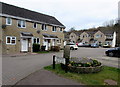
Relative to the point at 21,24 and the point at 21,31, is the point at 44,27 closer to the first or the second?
the point at 21,24

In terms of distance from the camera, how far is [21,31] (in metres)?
17.8

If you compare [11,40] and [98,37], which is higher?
[98,37]

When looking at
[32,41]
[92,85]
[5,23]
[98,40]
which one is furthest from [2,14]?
[98,40]

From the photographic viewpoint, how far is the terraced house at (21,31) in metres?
15.9

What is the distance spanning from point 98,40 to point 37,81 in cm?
4870

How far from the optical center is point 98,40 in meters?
49.9

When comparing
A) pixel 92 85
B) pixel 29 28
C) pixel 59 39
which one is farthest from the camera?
pixel 59 39

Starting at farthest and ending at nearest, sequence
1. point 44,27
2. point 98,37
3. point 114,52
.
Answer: point 98,37 → point 44,27 → point 114,52

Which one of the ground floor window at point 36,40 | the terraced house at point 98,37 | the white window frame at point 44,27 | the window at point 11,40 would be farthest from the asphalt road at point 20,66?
the terraced house at point 98,37

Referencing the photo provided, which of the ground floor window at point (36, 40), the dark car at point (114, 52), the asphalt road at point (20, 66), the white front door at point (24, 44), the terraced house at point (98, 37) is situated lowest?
the asphalt road at point (20, 66)

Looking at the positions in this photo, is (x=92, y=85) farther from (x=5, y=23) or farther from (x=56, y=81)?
(x=5, y=23)

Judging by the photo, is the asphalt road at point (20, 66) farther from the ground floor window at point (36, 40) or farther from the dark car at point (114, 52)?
the ground floor window at point (36, 40)

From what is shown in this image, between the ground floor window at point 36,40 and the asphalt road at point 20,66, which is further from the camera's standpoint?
the ground floor window at point 36,40

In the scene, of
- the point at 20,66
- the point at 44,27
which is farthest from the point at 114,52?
the point at 44,27
